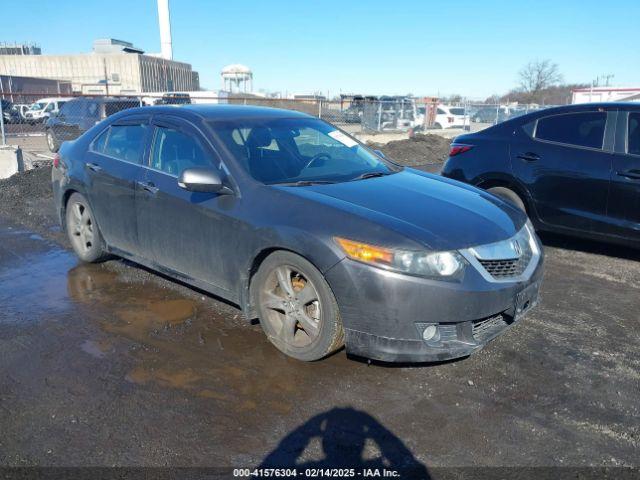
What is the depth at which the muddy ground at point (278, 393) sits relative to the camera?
8.68 feet

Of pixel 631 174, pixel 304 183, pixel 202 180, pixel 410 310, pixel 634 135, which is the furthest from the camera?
pixel 634 135

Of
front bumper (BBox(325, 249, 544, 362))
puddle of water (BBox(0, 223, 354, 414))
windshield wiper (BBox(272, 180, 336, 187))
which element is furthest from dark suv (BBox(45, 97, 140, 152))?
front bumper (BBox(325, 249, 544, 362))

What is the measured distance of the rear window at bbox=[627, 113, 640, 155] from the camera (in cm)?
530

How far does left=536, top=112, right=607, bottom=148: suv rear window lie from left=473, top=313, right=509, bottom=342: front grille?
3.19m

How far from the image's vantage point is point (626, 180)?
5.25 metres

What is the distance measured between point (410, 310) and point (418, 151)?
1330 centimetres

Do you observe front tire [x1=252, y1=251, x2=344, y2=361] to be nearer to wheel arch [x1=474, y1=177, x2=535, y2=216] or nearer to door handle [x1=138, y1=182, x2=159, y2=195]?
door handle [x1=138, y1=182, x2=159, y2=195]

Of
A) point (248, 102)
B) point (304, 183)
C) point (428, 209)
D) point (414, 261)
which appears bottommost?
point (414, 261)

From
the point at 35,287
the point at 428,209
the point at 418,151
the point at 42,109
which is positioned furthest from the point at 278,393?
the point at 42,109

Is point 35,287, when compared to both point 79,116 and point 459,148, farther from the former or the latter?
point 79,116

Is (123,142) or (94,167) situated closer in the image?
(123,142)

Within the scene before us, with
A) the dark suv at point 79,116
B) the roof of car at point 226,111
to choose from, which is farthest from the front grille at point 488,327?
the dark suv at point 79,116

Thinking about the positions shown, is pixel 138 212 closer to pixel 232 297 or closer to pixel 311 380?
pixel 232 297

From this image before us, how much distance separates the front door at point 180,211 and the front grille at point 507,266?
69.0 inches
